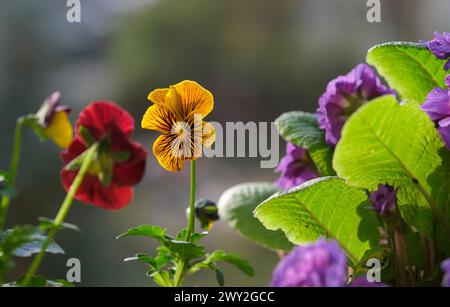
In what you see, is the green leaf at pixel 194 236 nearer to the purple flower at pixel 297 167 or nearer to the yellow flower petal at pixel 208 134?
the yellow flower petal at pixel 208 134

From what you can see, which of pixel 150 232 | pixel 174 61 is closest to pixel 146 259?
pixel 150 232

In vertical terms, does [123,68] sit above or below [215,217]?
above

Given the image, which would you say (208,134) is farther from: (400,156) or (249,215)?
(249,215)

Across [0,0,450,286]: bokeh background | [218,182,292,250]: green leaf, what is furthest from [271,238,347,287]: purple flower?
[0,0,450,286]: bokeh background

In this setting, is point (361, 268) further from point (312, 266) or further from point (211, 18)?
point (211, 18)

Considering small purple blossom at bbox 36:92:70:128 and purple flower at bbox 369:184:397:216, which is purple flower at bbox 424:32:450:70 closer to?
purple flower at bbox 369:184:397:216

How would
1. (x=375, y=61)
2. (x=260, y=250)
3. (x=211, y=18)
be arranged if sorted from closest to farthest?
(x=375, y=61), (x=260, y=250), (x=211, y=18)

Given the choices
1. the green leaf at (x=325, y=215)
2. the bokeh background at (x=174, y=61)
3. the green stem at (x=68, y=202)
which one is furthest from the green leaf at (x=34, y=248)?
the bokeh background at (x=174, y=61)
